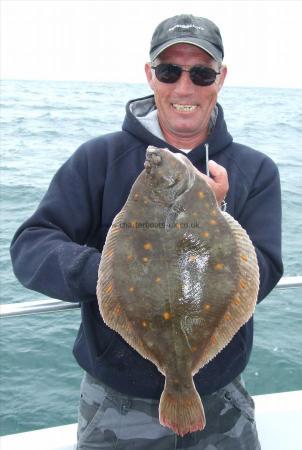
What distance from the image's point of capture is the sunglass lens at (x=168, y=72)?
277cm

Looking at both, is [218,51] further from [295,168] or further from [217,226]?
[295,168]

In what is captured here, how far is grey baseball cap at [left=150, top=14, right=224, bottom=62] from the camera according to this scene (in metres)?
2.73

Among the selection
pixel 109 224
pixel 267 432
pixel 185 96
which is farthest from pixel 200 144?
pixel 267 432

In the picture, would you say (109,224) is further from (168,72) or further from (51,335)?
(51,335)

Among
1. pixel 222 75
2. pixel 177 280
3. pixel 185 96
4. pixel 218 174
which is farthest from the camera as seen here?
pixel 222 75

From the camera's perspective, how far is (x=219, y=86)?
295 cm

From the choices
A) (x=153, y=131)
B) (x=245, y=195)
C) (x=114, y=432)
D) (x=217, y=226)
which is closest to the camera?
(x=217, y=226)

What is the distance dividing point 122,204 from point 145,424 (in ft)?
3.75

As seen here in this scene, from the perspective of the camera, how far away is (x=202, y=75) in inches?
109

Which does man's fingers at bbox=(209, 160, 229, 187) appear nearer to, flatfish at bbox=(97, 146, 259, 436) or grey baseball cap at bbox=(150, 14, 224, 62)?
flatfish at bbox=(97, 146, 259, 436)

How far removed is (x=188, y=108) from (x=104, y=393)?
1.59 metres

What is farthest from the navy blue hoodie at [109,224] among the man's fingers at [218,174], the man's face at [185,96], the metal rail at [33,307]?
the man's fingers at [218,174]

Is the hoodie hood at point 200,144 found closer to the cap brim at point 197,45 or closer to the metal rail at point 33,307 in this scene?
the cap brim at point 197,45

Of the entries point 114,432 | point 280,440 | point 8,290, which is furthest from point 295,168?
point 114,432
